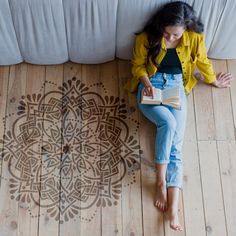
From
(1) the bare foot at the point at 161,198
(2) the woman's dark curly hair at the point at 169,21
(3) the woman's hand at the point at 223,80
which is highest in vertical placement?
(2) the woman's dark curly hair at the point at 169,21

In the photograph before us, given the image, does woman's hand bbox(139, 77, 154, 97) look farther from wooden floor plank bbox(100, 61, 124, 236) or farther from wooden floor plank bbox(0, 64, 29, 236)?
wooden floor plank bbox(0, 64, 29, 236)

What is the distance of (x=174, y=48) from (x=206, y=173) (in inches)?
20.4

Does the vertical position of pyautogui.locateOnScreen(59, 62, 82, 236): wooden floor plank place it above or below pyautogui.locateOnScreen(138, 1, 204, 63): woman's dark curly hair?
below

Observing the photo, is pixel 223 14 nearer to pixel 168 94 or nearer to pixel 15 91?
pixel 168 94

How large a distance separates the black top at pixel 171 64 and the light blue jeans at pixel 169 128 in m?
0.02

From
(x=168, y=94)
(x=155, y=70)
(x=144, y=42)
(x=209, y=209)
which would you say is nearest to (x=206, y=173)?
(x=209, y=209)

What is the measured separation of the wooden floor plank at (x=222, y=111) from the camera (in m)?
1.82

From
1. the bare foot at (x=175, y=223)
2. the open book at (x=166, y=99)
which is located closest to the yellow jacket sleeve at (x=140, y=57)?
the open book at (x=166, y=99)

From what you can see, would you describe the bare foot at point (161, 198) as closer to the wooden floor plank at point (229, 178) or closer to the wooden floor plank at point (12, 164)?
the wooden floor plank at point (229, 178)

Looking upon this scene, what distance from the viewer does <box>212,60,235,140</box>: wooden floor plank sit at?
1.82 m

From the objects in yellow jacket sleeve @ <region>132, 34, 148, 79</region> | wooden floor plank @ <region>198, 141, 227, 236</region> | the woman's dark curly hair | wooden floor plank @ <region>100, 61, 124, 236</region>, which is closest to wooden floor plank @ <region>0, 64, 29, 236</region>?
wooden floor plank @ <region>100, 61, 124, 236</region>

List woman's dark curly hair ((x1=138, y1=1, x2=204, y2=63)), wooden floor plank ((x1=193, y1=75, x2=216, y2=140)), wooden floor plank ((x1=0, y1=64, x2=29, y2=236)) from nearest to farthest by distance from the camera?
woman's dark curly hair ((x1=138, y1=1, x2=204, y2=63)), wooden floor plank ((x1=0, y1=64, x2=29, y2=236)), wooden floor plank ((x1=193, y1=75, x2=216, y2=140))

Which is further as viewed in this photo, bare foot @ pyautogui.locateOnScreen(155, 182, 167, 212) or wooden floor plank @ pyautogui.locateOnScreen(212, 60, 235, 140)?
wooden floor plank @ pyautogui.locateOnScreen(212, 60, 235, 140)

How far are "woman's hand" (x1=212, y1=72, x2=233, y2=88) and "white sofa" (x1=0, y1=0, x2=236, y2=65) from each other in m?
0.08
